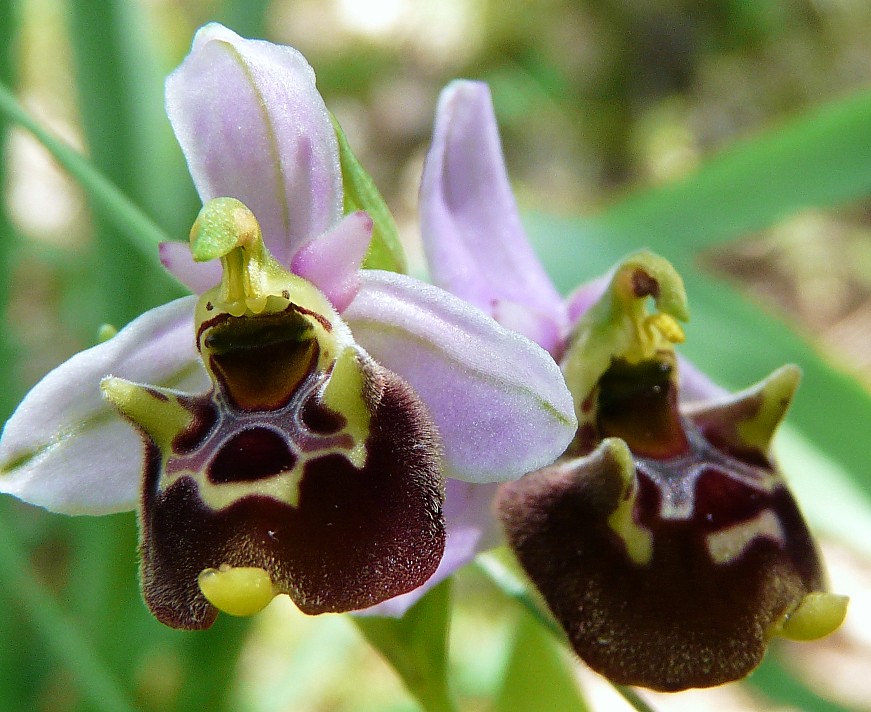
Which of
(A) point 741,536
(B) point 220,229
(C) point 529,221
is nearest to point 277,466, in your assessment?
(B) point 220,229

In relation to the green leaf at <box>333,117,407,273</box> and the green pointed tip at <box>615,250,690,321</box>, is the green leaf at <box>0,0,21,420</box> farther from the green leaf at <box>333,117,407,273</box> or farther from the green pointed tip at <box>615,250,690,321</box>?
the green pointed tip at <box>615,250,690,321</box>

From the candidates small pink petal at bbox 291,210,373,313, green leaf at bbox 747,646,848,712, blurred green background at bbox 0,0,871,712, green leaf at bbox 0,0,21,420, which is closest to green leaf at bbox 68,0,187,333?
blurred green background at bbox 0,0,871,712

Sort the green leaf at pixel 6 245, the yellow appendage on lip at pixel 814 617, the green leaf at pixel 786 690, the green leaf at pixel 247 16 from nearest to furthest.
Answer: the yellow appendage on lip at pixel 814 617 → the green leaf at pixel 786 690 → the green leaf at pixel 6 245 → the green leaf at pixel 247 16

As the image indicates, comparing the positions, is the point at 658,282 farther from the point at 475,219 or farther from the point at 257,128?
the point at 257,128

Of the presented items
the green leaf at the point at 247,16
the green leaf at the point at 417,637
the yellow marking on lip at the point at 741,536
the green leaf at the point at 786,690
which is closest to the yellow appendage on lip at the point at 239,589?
the green leaf at the point at 417,637

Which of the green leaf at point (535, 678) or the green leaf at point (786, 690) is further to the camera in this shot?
the green leaf at point (786, 690)

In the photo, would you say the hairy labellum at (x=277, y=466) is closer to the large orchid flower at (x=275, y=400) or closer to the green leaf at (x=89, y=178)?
the large orchid flower at (x=275, y=400)
